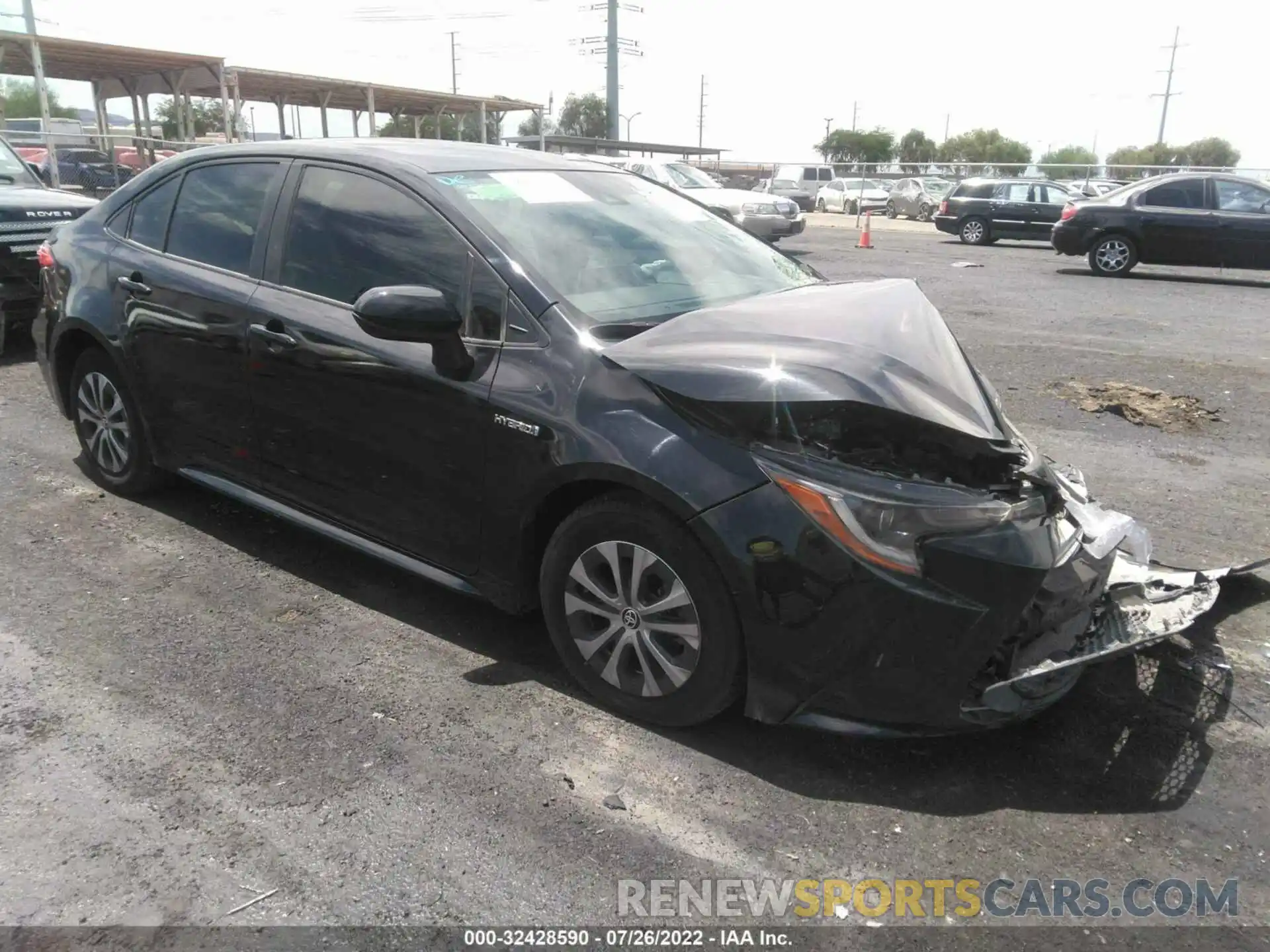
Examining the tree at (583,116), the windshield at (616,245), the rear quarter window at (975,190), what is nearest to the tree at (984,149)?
the tree at (583,116)

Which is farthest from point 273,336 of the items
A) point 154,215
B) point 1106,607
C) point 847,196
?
point 847,196

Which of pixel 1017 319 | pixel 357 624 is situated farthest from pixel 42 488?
pixel 1017 319

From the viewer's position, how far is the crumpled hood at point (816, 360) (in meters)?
2.68

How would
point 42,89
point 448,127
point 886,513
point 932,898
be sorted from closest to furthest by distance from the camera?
point 932,898, point 886,513, point 42,89, point 448,127

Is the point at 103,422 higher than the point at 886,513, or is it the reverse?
the point at 886,513

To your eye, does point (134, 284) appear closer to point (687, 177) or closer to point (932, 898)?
point (932, 898)

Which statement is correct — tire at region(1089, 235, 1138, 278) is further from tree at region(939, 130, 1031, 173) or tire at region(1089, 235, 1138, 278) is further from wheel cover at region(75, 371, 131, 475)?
tree at region(939, 130, 1031, 173)

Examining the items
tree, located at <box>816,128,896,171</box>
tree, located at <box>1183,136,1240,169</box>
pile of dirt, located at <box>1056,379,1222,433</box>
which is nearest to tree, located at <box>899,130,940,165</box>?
tree, located at <box>816,128,896,171</box>

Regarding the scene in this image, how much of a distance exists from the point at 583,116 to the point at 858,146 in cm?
2515

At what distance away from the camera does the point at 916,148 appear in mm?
87562

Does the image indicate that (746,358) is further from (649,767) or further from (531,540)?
(649,767)

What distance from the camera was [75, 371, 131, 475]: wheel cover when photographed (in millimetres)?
4645

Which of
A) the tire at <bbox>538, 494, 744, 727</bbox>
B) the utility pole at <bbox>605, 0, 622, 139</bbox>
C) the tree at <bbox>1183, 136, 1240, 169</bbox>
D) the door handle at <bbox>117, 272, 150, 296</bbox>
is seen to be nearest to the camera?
the tire at <bbox>538, 494, 744, 727</bbox>

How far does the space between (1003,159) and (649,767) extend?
82652 mm
